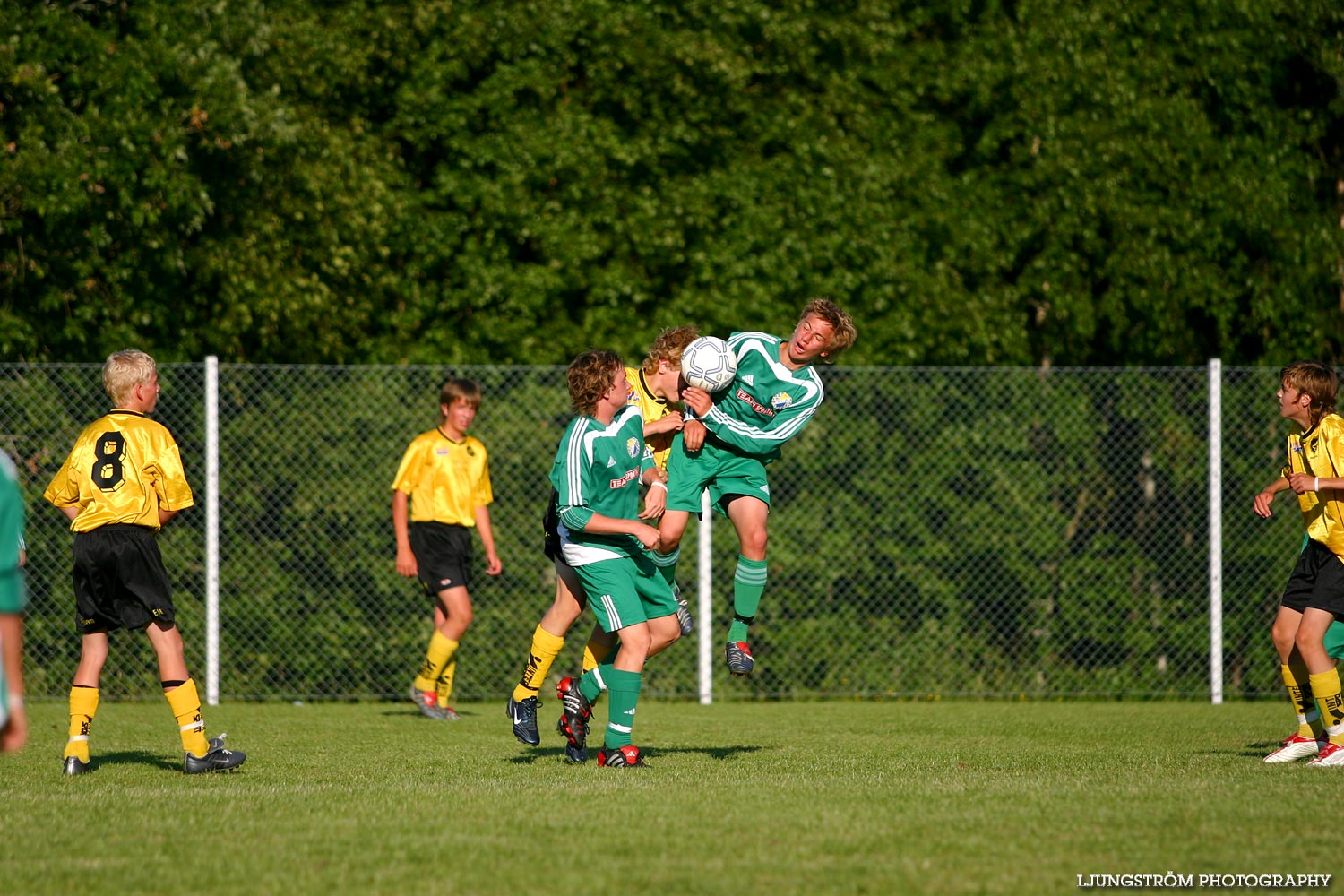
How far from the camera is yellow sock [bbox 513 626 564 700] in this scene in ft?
23.6

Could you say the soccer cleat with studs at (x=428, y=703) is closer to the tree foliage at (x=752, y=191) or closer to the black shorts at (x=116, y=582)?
the black shorts at (x=116, y=582)

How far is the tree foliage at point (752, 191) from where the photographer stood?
13.6m

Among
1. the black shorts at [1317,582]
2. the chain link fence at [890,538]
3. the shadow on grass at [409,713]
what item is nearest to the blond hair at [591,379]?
the black shorts at [1317,582]

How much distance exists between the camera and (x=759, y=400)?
24.3 ft

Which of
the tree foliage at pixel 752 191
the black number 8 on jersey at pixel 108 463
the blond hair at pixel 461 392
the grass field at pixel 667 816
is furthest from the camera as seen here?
the tree foliage at pixel 752 191

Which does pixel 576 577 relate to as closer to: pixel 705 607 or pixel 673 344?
pixel 673 344

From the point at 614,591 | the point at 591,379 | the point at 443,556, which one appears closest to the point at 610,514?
the point at 614,591

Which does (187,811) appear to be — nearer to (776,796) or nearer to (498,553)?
(776,796)

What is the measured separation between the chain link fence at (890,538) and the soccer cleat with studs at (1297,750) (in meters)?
4.27

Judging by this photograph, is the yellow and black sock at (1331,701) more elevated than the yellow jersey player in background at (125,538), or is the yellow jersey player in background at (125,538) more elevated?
the yellow jersey player in background at (125,538)


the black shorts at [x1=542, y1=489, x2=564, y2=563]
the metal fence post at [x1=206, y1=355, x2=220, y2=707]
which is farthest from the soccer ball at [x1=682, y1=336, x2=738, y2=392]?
the metal fence post at [x1=206, y1=355, x2=220, y2=707]

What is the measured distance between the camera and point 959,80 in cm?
1491

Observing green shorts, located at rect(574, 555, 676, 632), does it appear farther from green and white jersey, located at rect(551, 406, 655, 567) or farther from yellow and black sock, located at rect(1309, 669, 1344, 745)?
yellow and black sock, located at rect(1309, 669, 1344, 745)

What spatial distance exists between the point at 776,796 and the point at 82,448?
12.2 ft
